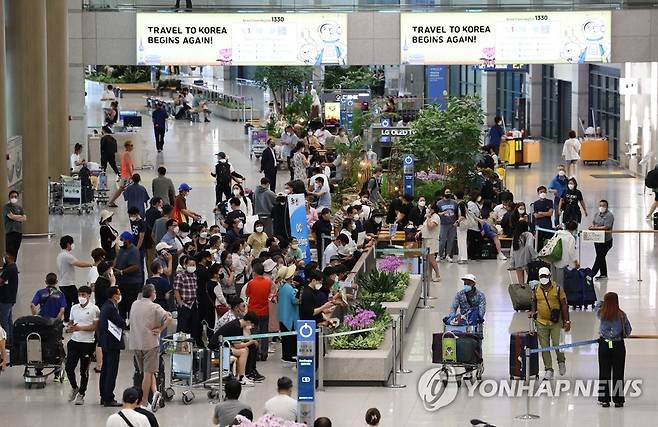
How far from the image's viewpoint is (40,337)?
1741 cm

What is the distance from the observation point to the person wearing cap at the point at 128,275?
2011 cm

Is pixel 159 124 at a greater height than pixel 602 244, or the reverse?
pixel 159 124

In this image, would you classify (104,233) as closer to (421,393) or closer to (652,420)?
(421,393)

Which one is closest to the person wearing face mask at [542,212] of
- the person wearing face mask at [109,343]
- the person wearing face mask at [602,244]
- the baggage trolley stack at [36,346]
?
the person wearing face mask at [602,244]

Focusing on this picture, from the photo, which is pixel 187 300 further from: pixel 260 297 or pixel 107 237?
pixel 107 237

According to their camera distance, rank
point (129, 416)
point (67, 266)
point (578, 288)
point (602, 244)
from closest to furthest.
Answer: point (129, 416)
point (67, 266)
point (578, 288)
point (602, 244)

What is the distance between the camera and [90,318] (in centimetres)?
1672

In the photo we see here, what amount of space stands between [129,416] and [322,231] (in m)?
12.9

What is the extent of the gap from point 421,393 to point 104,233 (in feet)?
22.6

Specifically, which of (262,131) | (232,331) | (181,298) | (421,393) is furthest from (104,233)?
(262,131)

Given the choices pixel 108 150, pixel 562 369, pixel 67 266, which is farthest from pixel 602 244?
pixel 108 150

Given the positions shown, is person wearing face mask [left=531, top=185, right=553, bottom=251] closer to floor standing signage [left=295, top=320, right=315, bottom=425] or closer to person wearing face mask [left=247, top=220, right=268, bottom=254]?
person wearing face mask [left=247, top=220, right=268, bottom=254]

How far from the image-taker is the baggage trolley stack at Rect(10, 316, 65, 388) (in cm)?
1739

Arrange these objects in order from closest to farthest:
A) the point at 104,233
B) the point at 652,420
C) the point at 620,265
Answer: the point at 652,420 < the point at 104,233 < the point at 620,265
